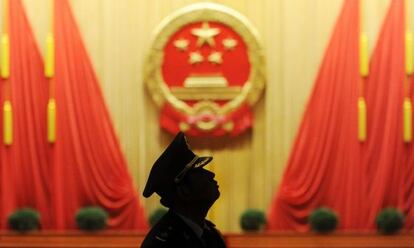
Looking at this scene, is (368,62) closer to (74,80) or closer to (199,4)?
(199,4)

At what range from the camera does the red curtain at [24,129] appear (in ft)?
21.1

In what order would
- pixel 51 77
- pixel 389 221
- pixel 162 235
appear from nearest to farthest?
pixel 162 235, pixel 389 221, pixel 51 77

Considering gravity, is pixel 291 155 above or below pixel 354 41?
below

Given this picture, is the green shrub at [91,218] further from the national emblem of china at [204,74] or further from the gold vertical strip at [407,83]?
the gold vertical strip at [407,83]

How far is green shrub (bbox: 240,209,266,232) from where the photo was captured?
6352 millimetres

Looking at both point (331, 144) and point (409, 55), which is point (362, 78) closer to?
point (409, 55)

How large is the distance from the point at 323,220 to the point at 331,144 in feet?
1.79

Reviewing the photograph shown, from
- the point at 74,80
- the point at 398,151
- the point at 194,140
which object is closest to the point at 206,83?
the point at 194,140

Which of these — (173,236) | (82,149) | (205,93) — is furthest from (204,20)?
(173,236)

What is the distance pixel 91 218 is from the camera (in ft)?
20.8

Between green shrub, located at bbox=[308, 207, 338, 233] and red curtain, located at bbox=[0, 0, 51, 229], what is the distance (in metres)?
1.90

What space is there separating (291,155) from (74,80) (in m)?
1.66

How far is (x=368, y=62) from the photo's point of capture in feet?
20.9

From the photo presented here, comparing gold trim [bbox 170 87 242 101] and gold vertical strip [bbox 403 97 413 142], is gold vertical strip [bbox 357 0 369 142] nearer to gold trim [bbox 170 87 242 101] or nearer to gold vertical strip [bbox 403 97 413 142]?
gold vertical strip [bbox 403 97 413 142]
